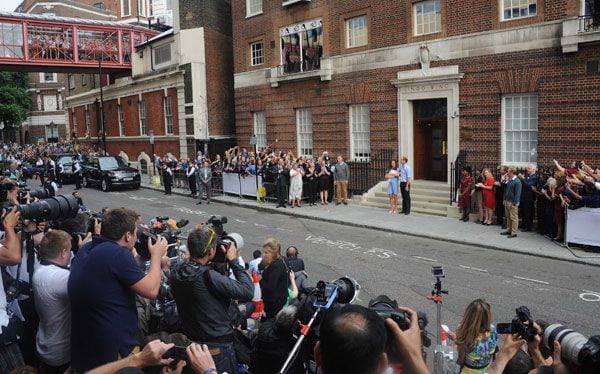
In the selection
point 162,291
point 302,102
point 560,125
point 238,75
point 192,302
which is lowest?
point 162,291

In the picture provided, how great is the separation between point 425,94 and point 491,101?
2.63 meters

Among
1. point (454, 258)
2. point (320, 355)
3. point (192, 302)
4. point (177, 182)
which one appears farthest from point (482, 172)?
point (177, 182)

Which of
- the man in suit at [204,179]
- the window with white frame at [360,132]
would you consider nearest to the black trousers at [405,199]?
the window with white frame at [360,132]

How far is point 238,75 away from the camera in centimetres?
2809

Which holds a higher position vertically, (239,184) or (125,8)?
(125,8)

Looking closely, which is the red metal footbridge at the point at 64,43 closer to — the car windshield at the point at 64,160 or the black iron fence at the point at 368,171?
the car windshield at the point at 64,160

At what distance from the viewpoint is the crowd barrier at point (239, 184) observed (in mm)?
23205

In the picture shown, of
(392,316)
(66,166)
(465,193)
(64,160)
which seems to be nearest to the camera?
(392,316)

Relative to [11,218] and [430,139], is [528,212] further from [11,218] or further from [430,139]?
[11,218]

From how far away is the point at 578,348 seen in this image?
8.01 feet

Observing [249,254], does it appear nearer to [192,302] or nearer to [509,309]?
[509,309]

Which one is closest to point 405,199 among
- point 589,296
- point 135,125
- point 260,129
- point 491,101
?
point 491,101

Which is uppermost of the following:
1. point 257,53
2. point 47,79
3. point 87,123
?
point 47,79

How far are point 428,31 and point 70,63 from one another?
26.1 meters
